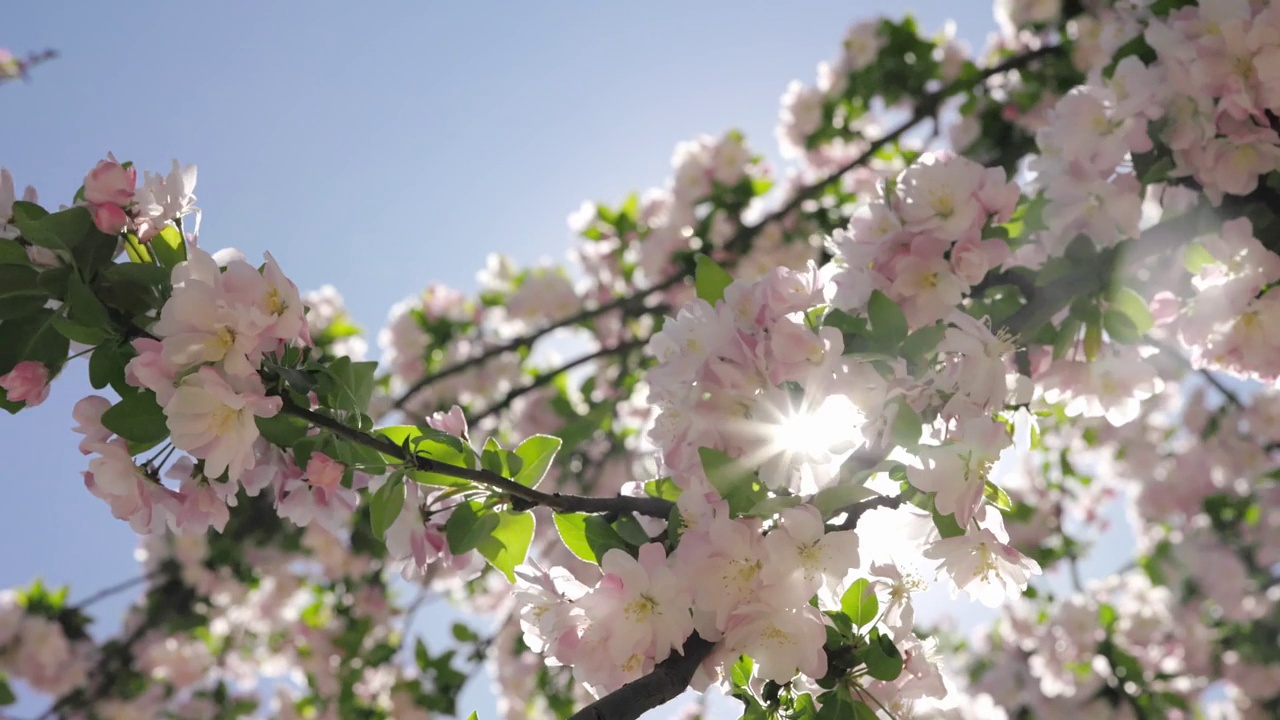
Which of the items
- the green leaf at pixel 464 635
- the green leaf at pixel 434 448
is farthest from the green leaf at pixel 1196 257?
the green leaf at pixel 464 635

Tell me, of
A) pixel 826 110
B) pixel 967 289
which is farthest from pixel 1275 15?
pixel 826 110

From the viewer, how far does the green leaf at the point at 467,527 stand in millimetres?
951

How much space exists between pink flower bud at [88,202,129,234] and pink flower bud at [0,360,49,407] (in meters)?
0.17

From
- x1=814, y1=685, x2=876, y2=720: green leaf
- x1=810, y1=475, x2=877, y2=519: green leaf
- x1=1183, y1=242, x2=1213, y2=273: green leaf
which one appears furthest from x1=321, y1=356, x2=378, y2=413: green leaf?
x1=1183, y1=242, x2=1213, y2=273: green leaf

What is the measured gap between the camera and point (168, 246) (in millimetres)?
923

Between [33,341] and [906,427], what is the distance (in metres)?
0.99

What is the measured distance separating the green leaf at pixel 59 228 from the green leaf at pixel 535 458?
54 centimetres

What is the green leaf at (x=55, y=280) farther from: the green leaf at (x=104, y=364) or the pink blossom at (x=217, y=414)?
the pink blossom at (x=217, y=414)

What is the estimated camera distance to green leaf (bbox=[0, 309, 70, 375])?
89cm

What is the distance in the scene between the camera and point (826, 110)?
393cm

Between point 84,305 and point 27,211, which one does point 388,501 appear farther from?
point 27,211

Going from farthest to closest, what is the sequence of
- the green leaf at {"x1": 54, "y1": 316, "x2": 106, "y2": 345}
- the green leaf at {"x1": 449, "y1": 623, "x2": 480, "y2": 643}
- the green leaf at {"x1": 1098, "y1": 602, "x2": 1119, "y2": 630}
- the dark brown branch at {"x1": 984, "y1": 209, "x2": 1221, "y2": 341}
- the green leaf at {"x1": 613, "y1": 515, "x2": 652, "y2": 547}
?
the green leaf at {"x1": 1098, "y1": 602, "x2": 1119, "y2": 630} < the green leaf at {"x1": 449, "y1": 623, "x2": 480, "y2": 643} < the dark brown branch at {"x1": 984, "y1": 209, "x2": 1221, "y2": 341} < the green leaf at {"x1": 613, "y1": 515, "x2": 652, "y2": 547} < the green leaf at {"x1": 54, "y1": 316, "x2": 106, "y2": 345}

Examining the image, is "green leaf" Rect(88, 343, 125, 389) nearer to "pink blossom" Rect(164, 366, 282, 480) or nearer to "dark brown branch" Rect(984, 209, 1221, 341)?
"pink blossom" Rect(164, 366, 282, 480)

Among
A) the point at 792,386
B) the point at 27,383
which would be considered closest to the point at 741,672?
the point at 792,386
